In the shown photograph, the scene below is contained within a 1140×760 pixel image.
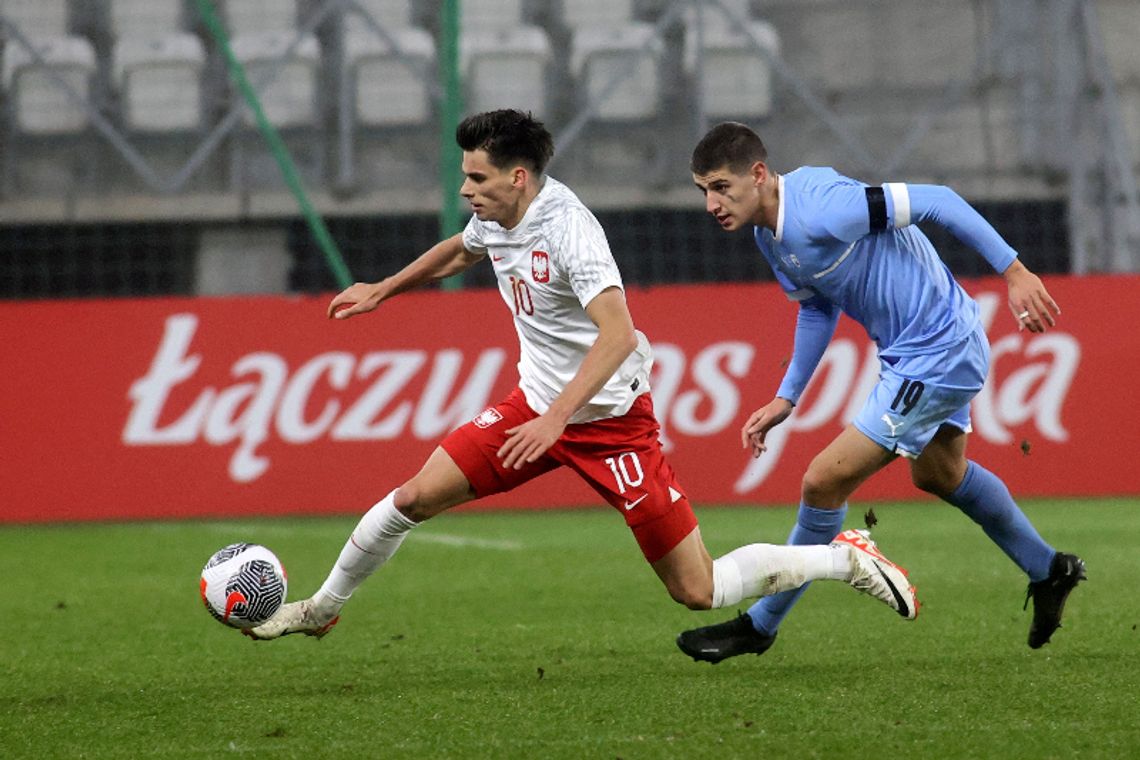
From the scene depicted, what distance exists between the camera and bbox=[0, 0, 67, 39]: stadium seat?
46.9 ft

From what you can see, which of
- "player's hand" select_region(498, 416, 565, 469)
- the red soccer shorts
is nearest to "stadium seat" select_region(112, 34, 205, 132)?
the red soccer shorts

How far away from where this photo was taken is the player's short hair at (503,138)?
511 centimetres

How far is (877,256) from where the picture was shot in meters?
5.54

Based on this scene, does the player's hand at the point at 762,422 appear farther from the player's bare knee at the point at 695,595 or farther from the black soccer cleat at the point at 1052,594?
the black soccer cleat at the point at 1052,594

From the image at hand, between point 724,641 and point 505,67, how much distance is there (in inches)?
379

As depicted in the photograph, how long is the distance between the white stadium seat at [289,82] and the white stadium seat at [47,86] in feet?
4.62

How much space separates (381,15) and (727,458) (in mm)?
5447

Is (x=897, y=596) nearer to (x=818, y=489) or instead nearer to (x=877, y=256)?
(x=818, y=489)

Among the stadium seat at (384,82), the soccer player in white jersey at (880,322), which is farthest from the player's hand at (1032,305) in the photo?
the stadium seat at (384,82)

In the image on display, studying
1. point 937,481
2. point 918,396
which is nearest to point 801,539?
point 937,481

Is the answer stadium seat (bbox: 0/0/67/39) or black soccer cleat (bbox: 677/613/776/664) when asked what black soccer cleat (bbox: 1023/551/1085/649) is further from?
stadium seat (bbox: 0/0/67/39)

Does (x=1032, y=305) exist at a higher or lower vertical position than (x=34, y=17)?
lower

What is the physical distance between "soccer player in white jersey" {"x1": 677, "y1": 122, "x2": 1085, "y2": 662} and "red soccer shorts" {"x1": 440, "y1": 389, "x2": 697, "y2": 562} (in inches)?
20.7

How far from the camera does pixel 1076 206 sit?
46.0 feet
